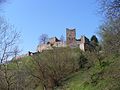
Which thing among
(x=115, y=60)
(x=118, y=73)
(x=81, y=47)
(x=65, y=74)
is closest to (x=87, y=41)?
(x=81, y=47)

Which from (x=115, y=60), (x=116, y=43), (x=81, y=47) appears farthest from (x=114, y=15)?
(x=81, y=47)

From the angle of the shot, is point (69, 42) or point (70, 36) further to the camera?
point (70, 36)

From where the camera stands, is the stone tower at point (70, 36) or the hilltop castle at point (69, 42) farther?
the stone tower at point (70, 36)

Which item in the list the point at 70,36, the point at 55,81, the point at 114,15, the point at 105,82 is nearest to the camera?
the point at 114,15

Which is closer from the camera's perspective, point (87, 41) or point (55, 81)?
point (55, 81)

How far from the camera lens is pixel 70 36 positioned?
4048 inches

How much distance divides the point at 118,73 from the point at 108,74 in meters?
2.50

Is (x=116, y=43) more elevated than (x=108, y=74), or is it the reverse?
(x=116, y=43)

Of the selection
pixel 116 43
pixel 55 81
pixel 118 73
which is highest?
pixel 116 43

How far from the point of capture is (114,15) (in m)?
20.0

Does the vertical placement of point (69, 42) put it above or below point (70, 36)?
below

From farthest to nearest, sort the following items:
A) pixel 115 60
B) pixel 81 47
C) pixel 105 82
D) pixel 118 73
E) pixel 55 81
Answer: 1. pixel 81 47
2. pixel 55 81
3. pixel 115 60
4. pixel 105 82
5. pixel 118 73

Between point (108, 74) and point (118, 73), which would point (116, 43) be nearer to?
point (118, 73)

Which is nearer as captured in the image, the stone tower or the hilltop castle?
the hilltop castle
